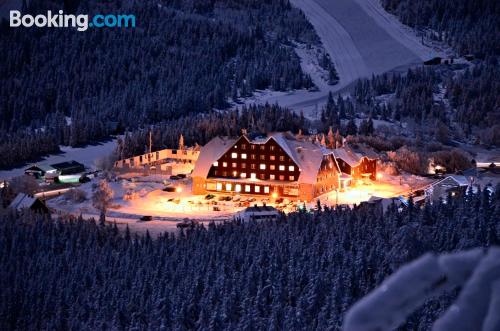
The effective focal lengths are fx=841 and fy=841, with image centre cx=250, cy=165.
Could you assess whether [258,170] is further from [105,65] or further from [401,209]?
[105,65]

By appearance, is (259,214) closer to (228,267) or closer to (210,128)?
(228,267)

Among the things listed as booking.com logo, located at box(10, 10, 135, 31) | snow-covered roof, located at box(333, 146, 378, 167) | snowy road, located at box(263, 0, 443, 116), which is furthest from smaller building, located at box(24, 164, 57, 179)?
booking.com logo, located at box(10, 10, 135, 31)

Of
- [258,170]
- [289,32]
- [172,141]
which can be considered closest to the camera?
[258,170]

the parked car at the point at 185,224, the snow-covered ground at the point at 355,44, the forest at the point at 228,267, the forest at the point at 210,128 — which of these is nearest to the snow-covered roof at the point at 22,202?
the forest at the point at 228,267

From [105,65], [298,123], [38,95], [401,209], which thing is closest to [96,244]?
[401,209]

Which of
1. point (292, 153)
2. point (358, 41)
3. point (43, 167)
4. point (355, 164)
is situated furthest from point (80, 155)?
point (358, 41)
